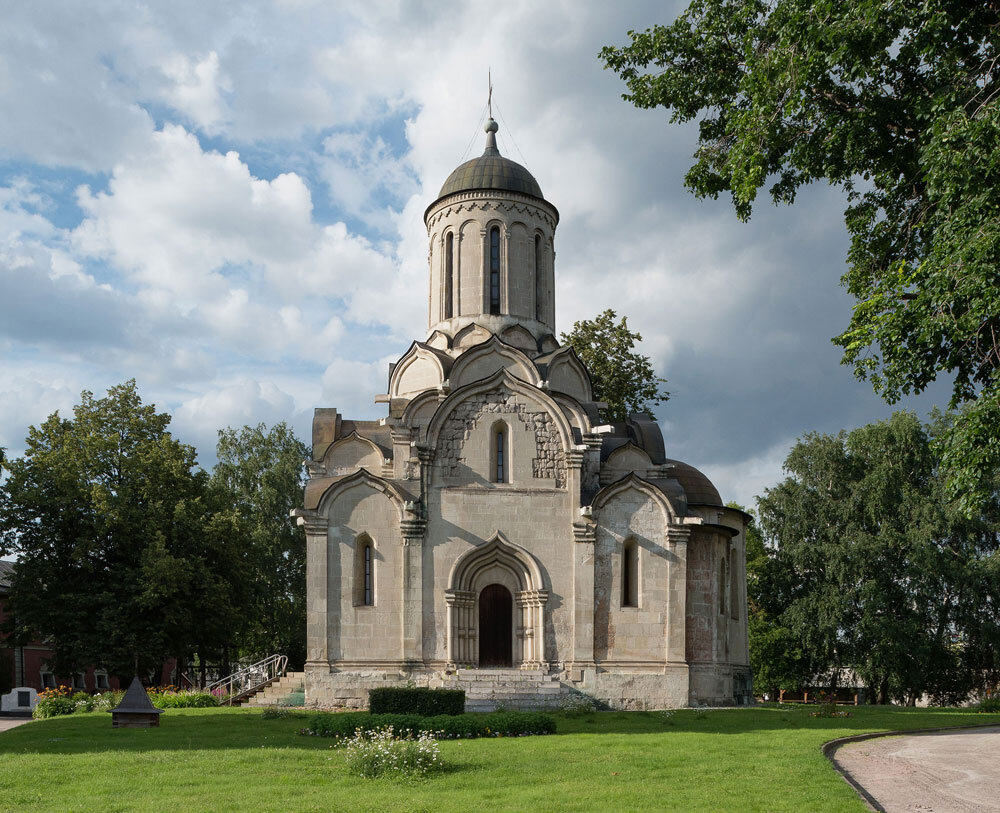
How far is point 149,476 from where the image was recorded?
107 ft

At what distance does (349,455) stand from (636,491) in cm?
773

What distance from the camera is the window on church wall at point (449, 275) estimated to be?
95.9 feet

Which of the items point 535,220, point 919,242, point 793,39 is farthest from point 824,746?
point 535,220

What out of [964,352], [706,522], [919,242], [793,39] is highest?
[793,39]

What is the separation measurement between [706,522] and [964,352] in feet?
53.3

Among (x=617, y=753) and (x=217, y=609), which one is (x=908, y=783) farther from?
(x=217, y=609)

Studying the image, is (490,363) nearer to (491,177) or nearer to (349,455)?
(349,455)

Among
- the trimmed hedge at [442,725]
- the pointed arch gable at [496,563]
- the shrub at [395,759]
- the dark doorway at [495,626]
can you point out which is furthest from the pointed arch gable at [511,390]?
the shrub at [395,759]

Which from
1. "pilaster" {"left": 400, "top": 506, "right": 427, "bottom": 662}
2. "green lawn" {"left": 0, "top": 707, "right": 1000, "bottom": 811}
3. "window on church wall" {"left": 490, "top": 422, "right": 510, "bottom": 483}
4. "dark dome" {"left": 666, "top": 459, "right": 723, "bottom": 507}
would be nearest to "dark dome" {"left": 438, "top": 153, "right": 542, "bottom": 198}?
"window on church wall" {"left": 490, "top": 422, "right": 510, "bottom": 483}

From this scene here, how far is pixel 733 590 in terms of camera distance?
28641 millimetres

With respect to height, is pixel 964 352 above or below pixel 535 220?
below

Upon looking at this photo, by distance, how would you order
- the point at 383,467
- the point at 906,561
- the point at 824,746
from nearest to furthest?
the point at 824,746
the point at 383,467
the point at 906,561

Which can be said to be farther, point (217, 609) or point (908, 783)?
point (217, 609)

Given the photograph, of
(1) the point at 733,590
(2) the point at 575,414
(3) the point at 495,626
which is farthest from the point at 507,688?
(1) the point at 733,590
